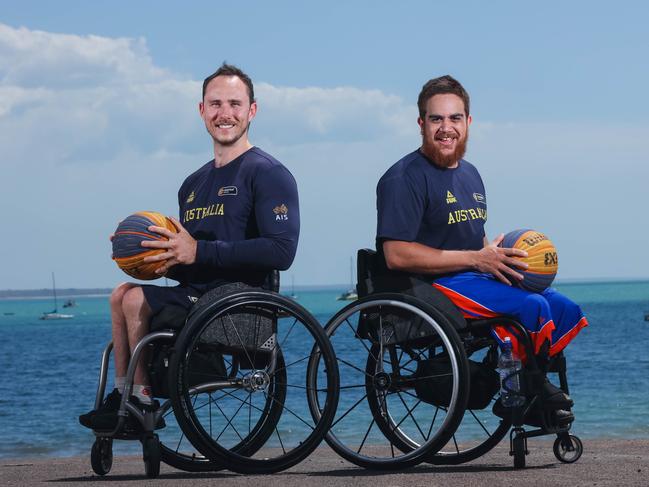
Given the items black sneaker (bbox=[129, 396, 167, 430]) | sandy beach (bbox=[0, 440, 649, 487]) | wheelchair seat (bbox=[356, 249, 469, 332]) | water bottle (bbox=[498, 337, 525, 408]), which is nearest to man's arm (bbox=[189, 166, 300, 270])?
wheelchair seat (bbox=[356, 249, 469, 332])

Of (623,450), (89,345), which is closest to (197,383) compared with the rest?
(623,450)

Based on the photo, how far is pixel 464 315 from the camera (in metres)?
6.48

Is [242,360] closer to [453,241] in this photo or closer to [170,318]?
[170,318]

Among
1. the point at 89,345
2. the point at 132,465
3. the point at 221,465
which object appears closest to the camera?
the point at 221,465

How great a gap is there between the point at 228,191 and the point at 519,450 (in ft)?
6.71

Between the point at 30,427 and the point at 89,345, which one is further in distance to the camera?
the point at 89,345

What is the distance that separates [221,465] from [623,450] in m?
3.64

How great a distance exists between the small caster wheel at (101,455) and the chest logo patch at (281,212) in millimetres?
1486

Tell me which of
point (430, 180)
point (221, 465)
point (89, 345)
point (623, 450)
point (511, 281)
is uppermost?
point (430, 180)

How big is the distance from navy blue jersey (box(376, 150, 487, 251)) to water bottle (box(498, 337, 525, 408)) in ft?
2.06

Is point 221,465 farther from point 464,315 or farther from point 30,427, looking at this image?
point 30,427

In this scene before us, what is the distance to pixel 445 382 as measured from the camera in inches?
251

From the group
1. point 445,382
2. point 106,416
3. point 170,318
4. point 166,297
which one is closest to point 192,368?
point 170,318

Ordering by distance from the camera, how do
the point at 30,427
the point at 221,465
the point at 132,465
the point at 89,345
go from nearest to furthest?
the point at 221,465
the point at 132,465
the point at 30,427
the point at 89,345
